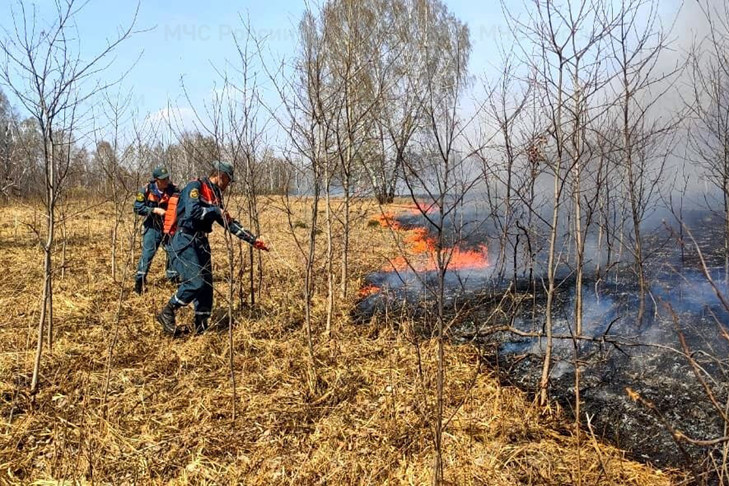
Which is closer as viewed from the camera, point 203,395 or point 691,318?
point 203,395

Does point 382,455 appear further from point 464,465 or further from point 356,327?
point 356,327

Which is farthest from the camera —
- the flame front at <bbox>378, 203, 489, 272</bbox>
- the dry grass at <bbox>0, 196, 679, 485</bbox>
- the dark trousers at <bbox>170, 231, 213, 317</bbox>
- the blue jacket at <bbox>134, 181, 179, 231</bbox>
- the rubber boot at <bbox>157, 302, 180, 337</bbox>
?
the flame front at <bbox>378, 203, 489, 272</bbox>

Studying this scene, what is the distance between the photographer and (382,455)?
299 cm

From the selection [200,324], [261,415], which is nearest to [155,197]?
[200,324]

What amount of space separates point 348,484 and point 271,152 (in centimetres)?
418

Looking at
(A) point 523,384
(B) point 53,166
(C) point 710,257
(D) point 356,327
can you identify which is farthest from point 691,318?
(B) point 53,166

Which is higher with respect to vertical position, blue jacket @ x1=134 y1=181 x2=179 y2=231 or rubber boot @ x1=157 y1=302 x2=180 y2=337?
blue jacket @ x1=134 y1=181 x2=179 y2=231

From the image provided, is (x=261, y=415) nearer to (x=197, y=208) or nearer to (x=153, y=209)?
(x=197, y=208)

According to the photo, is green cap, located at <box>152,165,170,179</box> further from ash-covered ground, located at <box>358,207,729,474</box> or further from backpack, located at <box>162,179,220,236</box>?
ash-covered ground, located at <box>358,207,729,474</box>

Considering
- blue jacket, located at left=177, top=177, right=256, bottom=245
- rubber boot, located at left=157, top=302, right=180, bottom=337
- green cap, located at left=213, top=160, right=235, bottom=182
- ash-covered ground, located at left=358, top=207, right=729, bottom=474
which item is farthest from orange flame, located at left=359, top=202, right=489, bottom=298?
green cap, located at left=213, top=160, right=235, bottom=182

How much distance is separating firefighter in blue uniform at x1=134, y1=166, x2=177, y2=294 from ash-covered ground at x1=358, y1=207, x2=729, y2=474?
312 centimetres

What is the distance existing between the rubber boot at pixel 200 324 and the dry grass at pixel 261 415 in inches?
6.3

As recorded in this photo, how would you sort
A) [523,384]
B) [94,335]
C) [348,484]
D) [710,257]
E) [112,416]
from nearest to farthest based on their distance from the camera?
[348,484]
[112,416]
[523,384]
[94,335]
[710,257]

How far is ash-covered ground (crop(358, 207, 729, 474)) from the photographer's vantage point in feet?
11.5
